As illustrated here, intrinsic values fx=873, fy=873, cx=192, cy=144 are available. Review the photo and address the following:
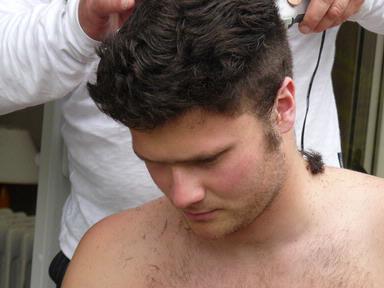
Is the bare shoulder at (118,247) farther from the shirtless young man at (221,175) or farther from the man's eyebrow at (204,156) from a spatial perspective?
the man's eyebrow at (204,156)

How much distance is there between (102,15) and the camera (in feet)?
4.70

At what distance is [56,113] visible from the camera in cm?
208

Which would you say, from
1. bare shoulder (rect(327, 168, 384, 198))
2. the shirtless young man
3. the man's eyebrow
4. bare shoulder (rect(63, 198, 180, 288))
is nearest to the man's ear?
the shirtless young man

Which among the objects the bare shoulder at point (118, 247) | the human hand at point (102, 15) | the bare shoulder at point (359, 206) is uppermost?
the human hand at point (102, 15)

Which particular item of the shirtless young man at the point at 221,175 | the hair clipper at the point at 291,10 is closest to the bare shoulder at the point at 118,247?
the shirtless young man at the point at 221,175

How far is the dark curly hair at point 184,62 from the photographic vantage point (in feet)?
4.15

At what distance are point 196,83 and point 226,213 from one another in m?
0.24

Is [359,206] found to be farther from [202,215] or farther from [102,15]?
[102,15]

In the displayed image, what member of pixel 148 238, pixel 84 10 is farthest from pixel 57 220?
pixel 84 10

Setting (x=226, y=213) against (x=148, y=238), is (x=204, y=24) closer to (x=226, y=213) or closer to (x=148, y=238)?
(x=226, y=213)

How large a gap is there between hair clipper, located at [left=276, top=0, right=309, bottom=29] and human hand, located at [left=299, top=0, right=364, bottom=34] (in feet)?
0.03

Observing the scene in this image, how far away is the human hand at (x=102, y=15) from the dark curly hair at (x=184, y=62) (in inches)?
2.2

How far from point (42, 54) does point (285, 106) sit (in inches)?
17.5

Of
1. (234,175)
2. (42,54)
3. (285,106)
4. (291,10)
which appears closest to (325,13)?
(291,10)
